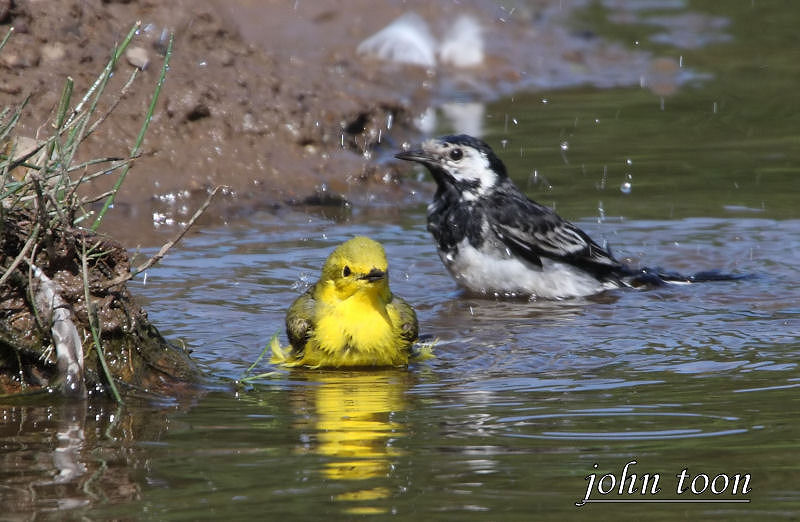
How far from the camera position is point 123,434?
512cm

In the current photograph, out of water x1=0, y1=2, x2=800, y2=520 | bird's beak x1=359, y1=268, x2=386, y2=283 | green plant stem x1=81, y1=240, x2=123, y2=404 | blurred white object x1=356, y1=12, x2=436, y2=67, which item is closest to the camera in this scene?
water x1=0, y1=2, x2=800, y2=520

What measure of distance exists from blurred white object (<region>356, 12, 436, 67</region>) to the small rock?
4.18 metres

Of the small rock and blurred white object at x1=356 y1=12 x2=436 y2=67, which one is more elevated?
blurred white object at x1=356 y1=12 x2=436 y2=67

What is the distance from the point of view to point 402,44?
15203 mm

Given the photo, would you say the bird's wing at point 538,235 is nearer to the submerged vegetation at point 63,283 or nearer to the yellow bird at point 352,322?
the yellow bird at point 352,322

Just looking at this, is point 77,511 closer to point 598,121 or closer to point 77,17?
point 77,17

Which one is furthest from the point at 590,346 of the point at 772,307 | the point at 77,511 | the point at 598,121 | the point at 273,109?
the point at 598,121

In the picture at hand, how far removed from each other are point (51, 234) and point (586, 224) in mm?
5527

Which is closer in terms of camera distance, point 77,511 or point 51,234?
point 77,511

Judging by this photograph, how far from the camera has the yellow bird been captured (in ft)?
20.8

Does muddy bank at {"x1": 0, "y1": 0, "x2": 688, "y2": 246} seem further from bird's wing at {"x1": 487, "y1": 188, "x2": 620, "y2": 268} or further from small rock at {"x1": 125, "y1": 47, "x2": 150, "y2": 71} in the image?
bird's wing at {"x1": 487, "y1": 188, "x2": 620, "y2": 268}

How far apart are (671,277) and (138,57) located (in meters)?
4.99

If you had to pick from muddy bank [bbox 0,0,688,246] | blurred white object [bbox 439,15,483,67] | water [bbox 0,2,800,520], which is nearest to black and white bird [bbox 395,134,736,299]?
water [bbox 0,2,800,520]

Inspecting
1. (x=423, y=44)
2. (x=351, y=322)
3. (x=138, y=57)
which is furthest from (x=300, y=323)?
(x=423, y=44)
